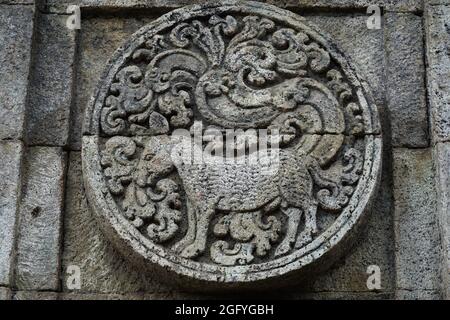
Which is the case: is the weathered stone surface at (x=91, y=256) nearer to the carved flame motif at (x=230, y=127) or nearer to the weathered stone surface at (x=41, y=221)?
the weathered stone surface at (x=41, y=221)

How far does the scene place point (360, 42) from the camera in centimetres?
559

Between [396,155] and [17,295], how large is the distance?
215 centimetres

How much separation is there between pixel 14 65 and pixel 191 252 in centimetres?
150

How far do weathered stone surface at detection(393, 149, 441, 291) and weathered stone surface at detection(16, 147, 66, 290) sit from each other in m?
1.80

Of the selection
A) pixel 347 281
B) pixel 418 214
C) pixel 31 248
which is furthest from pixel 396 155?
pixel 31 248

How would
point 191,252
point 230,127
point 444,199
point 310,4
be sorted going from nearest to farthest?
1. point 191,252
2. point 444,199
3. point 230,127
4. point 310,4

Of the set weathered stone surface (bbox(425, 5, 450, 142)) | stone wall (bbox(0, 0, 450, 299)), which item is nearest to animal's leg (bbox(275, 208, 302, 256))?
stone wall (bbox(0, 0, 450, 299))

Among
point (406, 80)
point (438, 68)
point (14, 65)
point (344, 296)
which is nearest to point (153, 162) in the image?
point (14, 65)

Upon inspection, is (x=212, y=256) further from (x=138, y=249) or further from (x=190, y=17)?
(x=190, y=17)

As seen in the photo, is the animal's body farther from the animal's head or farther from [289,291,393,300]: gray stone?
Result: [289,291,393,300]: gray stone

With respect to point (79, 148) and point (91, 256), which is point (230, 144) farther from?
point (91, 256)

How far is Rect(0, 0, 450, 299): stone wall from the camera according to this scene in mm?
5023

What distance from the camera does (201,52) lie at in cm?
547

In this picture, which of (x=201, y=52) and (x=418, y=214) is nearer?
(x=418, y=214)
